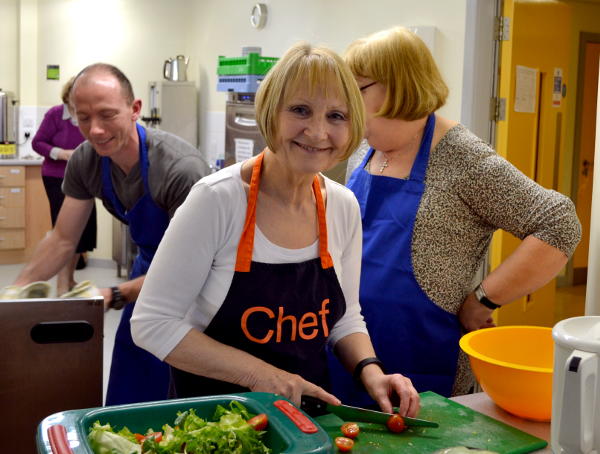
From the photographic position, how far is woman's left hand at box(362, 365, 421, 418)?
1.61 meters

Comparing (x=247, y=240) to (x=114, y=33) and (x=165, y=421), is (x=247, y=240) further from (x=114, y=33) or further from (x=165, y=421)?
(x=114, y=33)

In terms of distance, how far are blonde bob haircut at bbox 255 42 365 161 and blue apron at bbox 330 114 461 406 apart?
443mm

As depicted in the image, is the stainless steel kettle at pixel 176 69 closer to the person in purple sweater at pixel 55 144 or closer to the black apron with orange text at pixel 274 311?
the person in purple sweater at pixel 55 144

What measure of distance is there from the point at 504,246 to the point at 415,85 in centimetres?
239

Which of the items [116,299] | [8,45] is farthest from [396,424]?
[8,45]

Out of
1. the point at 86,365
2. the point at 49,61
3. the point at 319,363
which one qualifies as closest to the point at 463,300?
the point at 319,363

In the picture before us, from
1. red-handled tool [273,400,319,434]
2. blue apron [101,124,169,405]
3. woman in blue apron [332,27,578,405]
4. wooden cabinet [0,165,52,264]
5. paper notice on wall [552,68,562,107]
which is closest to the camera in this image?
red-handled tool [273,400,319,434]

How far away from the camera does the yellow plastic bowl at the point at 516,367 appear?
1561 millimetres

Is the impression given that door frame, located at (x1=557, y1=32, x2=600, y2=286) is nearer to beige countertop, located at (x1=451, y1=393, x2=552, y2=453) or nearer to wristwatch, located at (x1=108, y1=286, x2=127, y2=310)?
wristwatch, located at (x1=108, y1=286, x2=127, y2=310)

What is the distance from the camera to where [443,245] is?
2021 millimetres

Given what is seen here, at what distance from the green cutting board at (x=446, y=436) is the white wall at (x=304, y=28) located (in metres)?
2.72

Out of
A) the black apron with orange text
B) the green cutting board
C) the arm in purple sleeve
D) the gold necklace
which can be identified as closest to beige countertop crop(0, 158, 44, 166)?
the arm in purple sleeve

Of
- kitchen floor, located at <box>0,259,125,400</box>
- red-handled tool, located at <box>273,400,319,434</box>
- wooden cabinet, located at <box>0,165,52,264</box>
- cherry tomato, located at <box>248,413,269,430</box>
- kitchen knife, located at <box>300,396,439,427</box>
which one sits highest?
red-handled tool, located at <box>273,400,319,434</box>

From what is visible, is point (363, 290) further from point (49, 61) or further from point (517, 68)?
point (49, 61)
